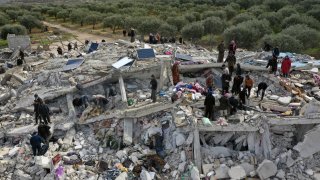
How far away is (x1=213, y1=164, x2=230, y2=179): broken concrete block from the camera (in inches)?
357

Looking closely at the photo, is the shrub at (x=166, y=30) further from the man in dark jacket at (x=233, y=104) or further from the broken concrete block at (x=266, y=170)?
the broken concrete block at (x=266, y=170)

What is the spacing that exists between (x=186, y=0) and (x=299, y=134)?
50090 millimetres

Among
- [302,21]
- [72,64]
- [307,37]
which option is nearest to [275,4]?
[302,21]

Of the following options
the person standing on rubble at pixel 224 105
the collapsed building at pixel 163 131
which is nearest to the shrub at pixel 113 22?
the collapsed building at pixel 163 131

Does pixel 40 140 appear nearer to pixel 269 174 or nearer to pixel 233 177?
pixel 233 177

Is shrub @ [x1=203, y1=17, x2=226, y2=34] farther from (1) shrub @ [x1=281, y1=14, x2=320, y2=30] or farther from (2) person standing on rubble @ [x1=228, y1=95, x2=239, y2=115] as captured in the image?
(2) person standing on rubble @ [x1=228, y1=95, x2=239, y2=115]

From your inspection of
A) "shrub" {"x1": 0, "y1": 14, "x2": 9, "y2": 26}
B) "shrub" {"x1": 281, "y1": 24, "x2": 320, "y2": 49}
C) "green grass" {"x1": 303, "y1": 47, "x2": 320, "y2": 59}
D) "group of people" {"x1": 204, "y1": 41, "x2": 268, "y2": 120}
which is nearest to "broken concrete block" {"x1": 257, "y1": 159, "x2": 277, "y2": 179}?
"group of people" {"x1": 204, "y1": 41, "x2": 268, "y2": 120}

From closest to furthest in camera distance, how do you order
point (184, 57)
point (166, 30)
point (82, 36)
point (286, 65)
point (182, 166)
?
point (182, 166) → point (286, 65) → point (184, 57) → point (166, 30) → point (82, 36)

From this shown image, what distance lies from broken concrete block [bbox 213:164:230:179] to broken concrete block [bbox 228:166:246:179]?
4.3 inches

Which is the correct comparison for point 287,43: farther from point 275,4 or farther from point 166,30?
point 275,4

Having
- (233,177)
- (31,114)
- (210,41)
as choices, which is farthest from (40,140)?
(210,41)

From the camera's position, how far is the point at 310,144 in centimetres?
930

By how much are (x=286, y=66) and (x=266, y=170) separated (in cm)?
510

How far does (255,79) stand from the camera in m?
13.3
